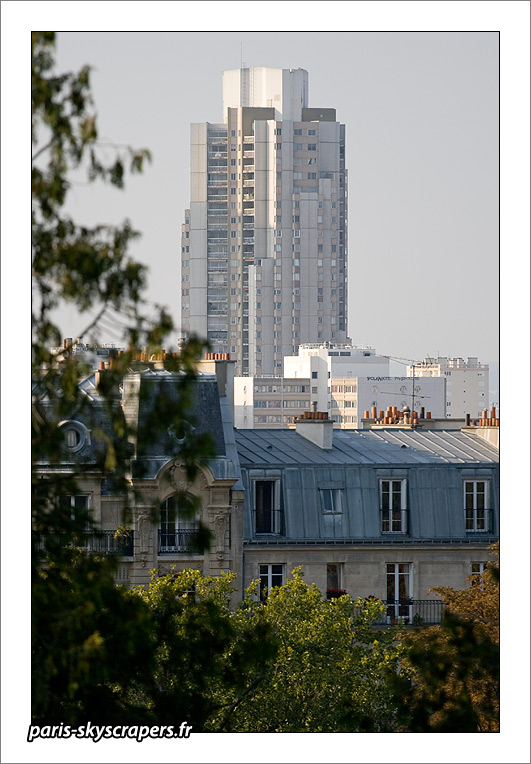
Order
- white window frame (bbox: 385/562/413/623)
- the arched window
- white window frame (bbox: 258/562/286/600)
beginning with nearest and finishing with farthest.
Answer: the arched window
white window frame (bbox: 258/562/286/600)
white window frame (bbox: 385/562/413/623)

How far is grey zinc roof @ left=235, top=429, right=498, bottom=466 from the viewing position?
77.0 ft

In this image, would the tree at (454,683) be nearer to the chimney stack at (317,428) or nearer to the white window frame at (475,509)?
the white window frame at (475,509)

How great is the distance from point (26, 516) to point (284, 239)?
13823cm

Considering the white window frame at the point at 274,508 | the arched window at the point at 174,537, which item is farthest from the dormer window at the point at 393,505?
the arched window at the point at 174,537

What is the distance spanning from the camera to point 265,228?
146500 millimetres

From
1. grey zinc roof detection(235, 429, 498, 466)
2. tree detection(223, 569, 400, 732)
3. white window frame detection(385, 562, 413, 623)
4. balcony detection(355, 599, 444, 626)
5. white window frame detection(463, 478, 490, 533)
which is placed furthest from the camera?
grey zinc roof detection(235, 429, 498, 466)

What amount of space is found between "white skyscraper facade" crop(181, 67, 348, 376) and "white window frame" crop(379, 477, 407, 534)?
121 m

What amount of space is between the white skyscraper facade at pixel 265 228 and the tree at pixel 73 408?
443 ft

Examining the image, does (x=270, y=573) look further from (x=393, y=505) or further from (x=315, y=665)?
(x=315, y=665)

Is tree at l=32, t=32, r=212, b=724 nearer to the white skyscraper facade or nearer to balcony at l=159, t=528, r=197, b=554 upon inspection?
balcony at l=159, t=528, r=197, b=554

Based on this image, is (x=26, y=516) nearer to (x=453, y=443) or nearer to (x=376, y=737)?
(x=376, y=737)

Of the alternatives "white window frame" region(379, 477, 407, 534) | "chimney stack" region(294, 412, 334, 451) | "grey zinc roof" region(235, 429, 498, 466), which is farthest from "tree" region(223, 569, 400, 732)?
"chimney stack" region(294, 412, 334, 451)

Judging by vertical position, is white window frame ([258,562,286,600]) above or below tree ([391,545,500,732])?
below

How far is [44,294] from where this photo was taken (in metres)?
8.01
